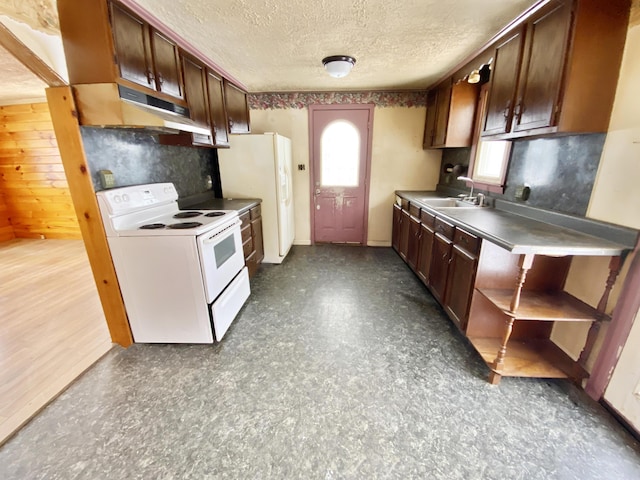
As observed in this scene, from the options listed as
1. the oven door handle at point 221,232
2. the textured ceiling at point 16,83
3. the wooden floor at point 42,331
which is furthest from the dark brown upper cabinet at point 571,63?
the textured ceiling at point 16,83

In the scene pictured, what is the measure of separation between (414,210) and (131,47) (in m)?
2.80

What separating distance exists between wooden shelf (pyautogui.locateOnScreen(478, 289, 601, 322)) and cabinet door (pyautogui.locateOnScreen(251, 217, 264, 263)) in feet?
7.52

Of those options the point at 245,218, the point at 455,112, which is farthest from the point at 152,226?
the point at 455,112

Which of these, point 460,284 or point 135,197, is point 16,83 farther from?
point 460,284

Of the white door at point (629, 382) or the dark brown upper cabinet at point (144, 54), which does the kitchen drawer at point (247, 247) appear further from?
the white door at point (629, 382)

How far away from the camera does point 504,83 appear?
6.62 feet

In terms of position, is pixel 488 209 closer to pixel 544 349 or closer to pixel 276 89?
pixel 544 349

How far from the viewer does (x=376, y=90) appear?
3.69m

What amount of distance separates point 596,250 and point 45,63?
306 cm

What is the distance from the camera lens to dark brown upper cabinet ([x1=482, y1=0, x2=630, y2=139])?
4.70 feet

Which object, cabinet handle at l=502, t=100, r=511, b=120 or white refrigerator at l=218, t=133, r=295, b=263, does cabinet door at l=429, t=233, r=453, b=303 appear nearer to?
cabinet handle at l=502, t=100, r=511, b=120

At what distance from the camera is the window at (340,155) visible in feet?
12.8

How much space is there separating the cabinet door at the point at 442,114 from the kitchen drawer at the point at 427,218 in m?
0.96

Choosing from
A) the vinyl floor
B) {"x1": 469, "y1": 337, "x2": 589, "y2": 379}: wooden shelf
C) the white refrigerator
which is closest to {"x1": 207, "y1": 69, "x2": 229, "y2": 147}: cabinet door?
the white refrigerator
